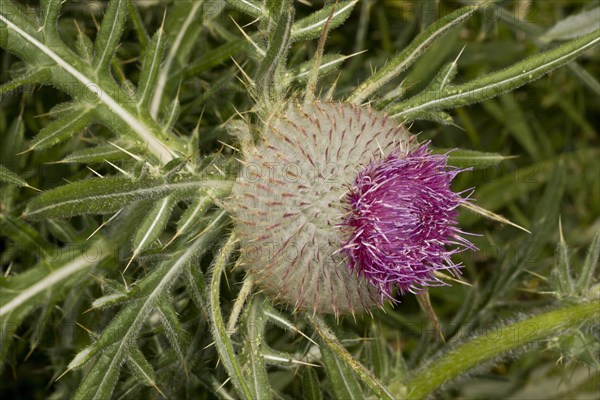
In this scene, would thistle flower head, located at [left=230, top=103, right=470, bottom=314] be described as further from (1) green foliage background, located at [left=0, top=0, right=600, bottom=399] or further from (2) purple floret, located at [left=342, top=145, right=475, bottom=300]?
(1) green foliage background, located at [left=0, top=0, right=600, bottom=399]

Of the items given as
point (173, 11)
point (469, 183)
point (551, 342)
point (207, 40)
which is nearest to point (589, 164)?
point (469, 183)

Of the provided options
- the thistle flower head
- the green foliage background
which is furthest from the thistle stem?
the thistle flower head

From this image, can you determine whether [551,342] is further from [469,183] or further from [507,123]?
[507,123]

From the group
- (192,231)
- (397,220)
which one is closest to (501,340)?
(397,220)

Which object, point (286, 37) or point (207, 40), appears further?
point (207, 40)

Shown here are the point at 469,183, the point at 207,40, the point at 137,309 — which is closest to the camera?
the point at 137,309
